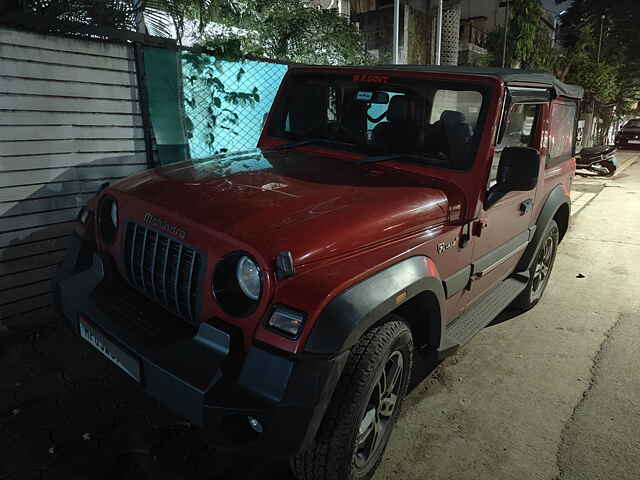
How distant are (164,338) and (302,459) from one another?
764mm

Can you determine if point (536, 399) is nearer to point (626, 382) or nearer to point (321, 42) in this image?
point (626, 382)

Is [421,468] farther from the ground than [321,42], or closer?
closer

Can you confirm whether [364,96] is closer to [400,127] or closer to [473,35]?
[400,127]

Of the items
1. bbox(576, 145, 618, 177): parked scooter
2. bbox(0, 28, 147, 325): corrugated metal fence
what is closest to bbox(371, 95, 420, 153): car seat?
bbox(0, 28, 147, 325): corrugated metal fence

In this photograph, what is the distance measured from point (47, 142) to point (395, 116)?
2.56 metres

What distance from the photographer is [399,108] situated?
2.98 m

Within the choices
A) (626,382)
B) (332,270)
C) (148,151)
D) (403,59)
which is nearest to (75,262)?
(332,270)

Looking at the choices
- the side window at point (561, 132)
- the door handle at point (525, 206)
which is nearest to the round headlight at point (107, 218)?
the door handle at point (525, 206)

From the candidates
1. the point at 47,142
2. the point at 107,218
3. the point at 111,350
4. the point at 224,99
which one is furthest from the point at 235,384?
the point at 224,99

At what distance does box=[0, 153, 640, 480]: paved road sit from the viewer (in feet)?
7.84

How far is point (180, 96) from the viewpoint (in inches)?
180

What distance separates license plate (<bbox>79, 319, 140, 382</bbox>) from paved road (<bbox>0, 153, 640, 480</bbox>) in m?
0.56

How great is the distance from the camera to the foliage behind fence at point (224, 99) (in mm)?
4840

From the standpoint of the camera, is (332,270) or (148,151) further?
(148,151)
